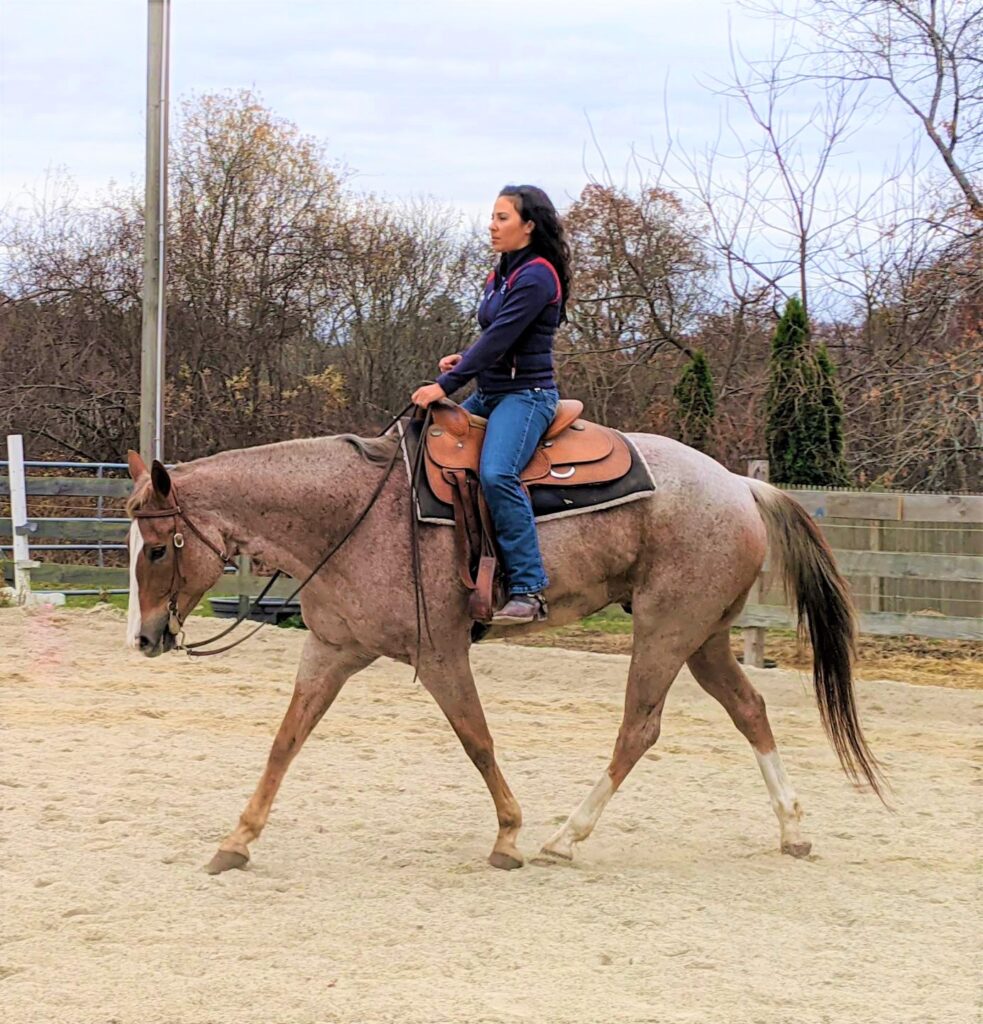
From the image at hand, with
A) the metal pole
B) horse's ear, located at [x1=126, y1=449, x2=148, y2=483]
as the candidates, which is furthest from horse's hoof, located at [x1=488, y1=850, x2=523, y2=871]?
the metal pole

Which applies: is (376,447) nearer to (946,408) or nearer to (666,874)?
(666,874)

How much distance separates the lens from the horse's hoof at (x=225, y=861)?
4777mm

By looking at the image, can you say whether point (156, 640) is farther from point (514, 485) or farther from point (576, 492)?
point (576, 492)

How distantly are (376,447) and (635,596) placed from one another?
121cm

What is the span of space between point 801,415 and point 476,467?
7723 millimetres

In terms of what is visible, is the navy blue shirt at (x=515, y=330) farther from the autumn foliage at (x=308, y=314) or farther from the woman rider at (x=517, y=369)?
the autumn foliage at (x=308, y=314)

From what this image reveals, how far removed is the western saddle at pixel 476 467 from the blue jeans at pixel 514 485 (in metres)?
0.07

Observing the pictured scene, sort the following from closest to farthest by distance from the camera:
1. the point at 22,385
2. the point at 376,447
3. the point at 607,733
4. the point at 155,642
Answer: the point at 155,642
the point at 376,447
the point at 607,733
the point at 22,385

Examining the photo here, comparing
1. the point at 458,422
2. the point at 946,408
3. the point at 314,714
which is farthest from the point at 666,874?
the point at 946,408

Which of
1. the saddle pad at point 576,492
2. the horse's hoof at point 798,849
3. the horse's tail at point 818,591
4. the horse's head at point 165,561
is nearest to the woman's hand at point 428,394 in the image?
the saddle pad at point 576,492

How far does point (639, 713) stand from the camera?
5145 mm

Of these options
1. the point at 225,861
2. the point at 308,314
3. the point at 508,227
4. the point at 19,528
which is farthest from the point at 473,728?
Result: the point at 308,314

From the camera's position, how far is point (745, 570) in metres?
5.29

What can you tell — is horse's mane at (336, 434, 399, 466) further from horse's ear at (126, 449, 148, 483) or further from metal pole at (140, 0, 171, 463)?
metal pole at (140, 0, 171, 463)
